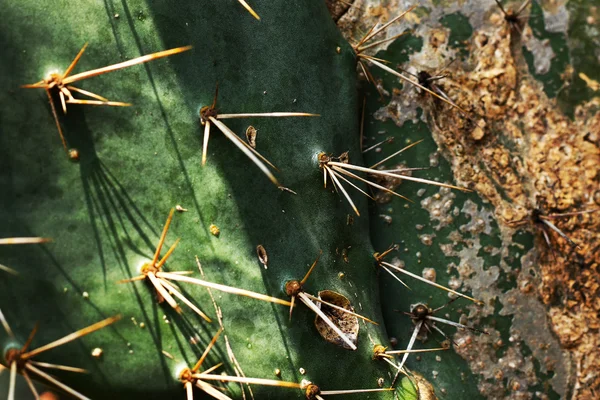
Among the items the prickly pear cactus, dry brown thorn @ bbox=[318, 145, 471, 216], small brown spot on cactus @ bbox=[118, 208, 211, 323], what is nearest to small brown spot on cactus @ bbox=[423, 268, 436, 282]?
the prickly pear cactus

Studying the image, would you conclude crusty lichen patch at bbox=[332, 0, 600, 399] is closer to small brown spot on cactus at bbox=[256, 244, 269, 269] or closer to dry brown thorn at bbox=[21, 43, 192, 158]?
small brown spot on cactus at bbox=[256, 244, 269, 269]

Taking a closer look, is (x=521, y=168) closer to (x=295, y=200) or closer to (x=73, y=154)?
(x=295, y=200)

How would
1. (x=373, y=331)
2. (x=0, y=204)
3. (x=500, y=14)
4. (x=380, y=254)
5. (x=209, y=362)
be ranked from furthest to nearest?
1. (x=500, y=14)
2. (x=380, y=254)
3. (x=373, y=331)
4. (x=209, y=362)
5. (x=0, y=204)

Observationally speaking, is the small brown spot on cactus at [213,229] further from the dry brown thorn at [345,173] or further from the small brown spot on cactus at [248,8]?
the small brown spot on cactus at [248,8]

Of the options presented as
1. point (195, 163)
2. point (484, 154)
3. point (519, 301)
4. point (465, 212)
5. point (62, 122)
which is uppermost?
point (62, 122)

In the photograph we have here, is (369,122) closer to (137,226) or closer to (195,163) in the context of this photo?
(195,163)

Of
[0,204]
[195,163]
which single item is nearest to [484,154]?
[195,163]

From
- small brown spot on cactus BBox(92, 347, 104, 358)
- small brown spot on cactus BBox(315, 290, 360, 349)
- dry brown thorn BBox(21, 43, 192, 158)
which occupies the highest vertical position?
dry brown thorn BBox(21, 43, 192, 158)
